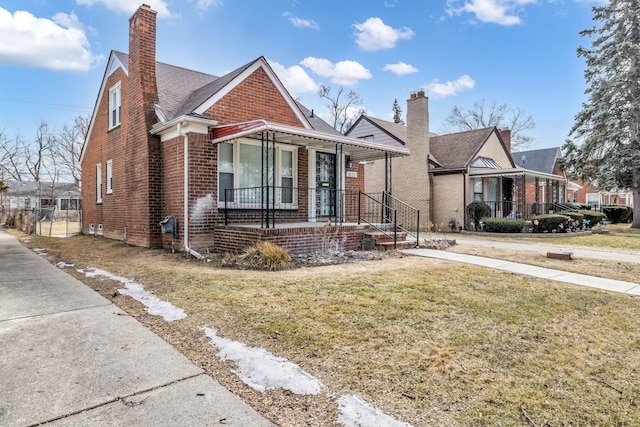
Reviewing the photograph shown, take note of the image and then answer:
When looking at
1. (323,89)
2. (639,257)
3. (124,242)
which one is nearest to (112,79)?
(124,242)

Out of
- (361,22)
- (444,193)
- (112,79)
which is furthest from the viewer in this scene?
(444,193)

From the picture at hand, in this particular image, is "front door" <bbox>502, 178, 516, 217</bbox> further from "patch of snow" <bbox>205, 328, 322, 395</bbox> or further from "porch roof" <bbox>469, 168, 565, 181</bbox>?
"patch of snow" <bbox>205, 328, 322, 395</bbox>

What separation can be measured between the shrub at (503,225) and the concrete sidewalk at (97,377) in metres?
15.4

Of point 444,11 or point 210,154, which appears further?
point 444,11

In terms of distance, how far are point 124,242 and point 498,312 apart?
11176 mm

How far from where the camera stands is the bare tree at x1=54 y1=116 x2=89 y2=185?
3956 centimetres

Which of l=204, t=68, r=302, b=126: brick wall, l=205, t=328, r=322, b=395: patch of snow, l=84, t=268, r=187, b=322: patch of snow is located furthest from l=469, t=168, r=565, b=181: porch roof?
l=205, t=328, r=322, b=395: patch of snow

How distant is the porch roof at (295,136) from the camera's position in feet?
26.2

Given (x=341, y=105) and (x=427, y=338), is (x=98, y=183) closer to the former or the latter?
(x=427, y=338)

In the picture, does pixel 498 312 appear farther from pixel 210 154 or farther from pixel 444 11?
pixel 444 11

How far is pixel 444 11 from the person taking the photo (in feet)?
50.4

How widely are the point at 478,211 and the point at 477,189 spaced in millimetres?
2350

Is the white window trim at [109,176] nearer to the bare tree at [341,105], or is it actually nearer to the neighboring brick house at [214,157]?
the neighboring brick house at [214,157]

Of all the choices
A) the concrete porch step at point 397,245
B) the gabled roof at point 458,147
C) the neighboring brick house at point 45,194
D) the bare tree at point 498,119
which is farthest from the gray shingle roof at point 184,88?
the neighboring brick house at point 45,194
